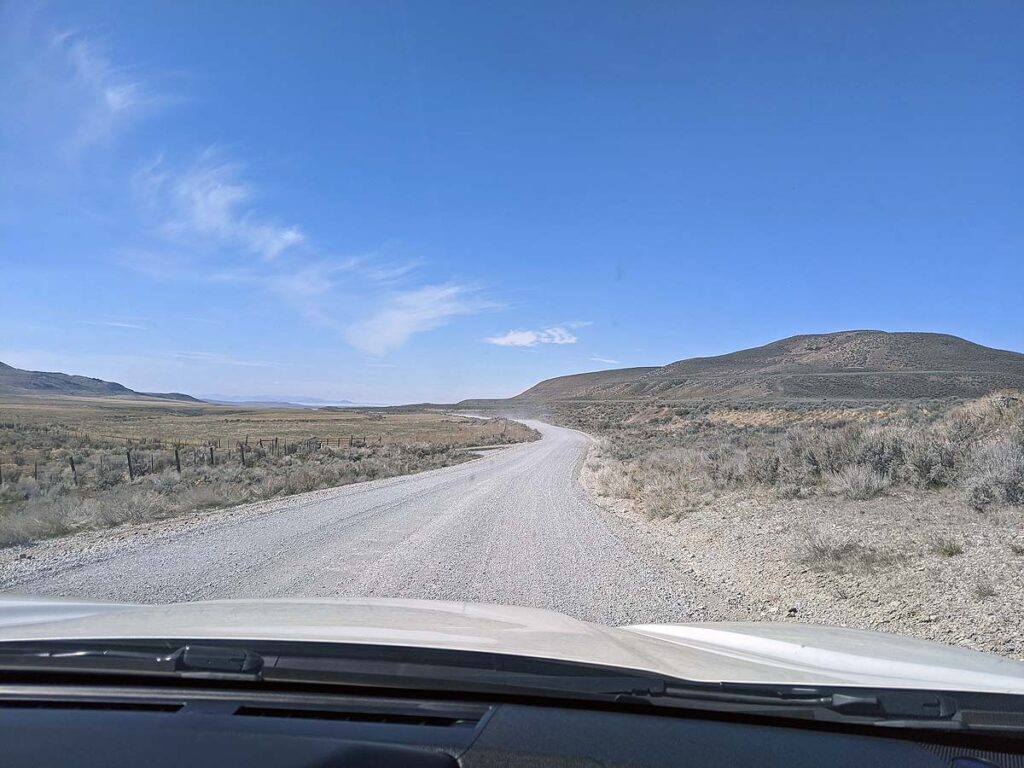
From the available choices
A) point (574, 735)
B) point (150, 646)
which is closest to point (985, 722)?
point (574, 735)

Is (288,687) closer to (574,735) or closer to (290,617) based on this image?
(290,617)

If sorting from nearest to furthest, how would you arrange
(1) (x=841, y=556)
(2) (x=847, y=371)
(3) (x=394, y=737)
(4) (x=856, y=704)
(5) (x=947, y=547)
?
(3) (x=394, y=737) < (4) (x=856, y=704) < (5) (x=947, y=547) < (1) (x=841, y=556) < (2) (x=847, y=371)

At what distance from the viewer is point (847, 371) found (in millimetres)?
87125

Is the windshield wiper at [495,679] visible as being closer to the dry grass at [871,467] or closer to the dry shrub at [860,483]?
the dry grass at [871,467]

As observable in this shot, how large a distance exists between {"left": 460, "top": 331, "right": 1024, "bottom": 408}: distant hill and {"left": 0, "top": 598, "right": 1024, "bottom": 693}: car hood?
169ft

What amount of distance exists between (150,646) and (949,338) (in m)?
110

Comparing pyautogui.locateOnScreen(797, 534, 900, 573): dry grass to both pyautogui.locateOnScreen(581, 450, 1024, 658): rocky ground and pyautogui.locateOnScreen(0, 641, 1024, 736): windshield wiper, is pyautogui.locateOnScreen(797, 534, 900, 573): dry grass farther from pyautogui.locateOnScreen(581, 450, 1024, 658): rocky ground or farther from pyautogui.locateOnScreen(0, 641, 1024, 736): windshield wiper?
pyautogui.locateOnScreen(0, 641, 1024, 736): windshield wiper

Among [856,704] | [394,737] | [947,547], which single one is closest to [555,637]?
[394,737]

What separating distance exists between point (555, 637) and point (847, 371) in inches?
3700

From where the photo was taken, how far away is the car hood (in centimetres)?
296

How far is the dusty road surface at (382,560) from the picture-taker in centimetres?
737

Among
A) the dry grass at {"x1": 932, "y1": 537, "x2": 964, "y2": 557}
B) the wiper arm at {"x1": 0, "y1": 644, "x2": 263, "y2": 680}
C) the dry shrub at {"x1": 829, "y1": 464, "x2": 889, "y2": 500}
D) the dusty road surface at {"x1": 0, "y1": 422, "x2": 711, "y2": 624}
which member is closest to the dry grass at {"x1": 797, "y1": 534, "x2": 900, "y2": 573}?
the dry grass at {"x1": 932, "y1": 537, "x2": 964, "y2": 557}

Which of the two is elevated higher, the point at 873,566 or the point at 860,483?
the point at 860,483

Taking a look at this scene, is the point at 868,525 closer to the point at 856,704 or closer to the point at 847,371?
the point at 856,704
